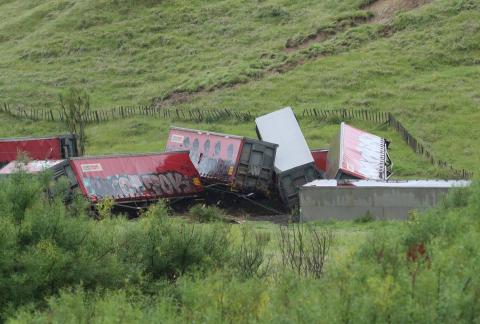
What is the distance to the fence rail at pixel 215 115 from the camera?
41500 millimetres

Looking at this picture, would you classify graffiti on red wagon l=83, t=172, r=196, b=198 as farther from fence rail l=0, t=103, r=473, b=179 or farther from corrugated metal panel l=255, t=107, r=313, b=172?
fence rail l=0, t=103, r=473, b=179

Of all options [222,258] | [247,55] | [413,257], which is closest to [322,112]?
[247,55]

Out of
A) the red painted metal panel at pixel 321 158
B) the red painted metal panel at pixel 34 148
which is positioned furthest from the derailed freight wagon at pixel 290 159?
the red painted metal panel at pixel 34 148

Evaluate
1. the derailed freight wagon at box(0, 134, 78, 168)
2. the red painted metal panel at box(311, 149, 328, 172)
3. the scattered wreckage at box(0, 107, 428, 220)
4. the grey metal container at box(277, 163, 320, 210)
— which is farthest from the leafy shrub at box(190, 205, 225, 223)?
the derailed freight wagon at box(0, 134, 78, 168)

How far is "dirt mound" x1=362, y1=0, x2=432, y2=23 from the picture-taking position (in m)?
62.8

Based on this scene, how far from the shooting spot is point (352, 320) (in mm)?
10867

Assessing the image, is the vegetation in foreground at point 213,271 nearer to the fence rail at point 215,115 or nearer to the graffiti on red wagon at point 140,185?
the graffiti on red wagon at point 140,185

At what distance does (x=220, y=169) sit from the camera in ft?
112

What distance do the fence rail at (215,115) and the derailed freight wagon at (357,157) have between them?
2.99 meters

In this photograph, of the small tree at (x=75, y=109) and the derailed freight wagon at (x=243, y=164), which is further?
the small tree at (x=75, y=109)

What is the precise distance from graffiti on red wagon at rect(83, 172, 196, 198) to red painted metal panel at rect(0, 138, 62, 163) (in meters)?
7.86

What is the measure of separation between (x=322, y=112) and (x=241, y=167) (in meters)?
16.4

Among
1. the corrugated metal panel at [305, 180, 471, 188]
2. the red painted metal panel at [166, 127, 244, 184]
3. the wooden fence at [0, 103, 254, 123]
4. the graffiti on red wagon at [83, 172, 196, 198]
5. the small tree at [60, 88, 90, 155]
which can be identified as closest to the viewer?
the corrugated metal panel at [305, 180, 471, 188]

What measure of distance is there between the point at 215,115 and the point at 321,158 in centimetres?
1482
